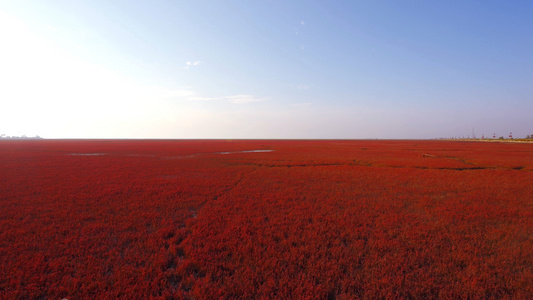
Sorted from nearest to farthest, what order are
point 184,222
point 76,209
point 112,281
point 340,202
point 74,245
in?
1. point 112,281
2. point 74,245
3. point 184,222
4. point 76,209
5. point 340,202

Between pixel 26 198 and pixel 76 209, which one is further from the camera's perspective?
pixel 26 198

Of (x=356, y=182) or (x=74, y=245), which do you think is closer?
(x=74, y=245)

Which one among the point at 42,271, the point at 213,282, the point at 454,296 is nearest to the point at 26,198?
the point at 42,271

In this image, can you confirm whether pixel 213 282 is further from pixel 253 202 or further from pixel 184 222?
pixel 253 202

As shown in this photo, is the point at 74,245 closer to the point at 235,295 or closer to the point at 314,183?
the point at 235,295

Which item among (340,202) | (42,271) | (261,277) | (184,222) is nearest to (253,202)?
(184,222)

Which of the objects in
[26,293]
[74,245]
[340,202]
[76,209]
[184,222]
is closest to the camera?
[26,293]

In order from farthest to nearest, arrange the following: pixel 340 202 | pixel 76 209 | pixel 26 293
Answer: pixel 340 202 < pixel 76 209 < pixel 26 293

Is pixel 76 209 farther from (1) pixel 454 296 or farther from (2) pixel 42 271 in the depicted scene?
(1) pixel 454 296

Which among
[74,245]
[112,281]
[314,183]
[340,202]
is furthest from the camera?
[314,183]
